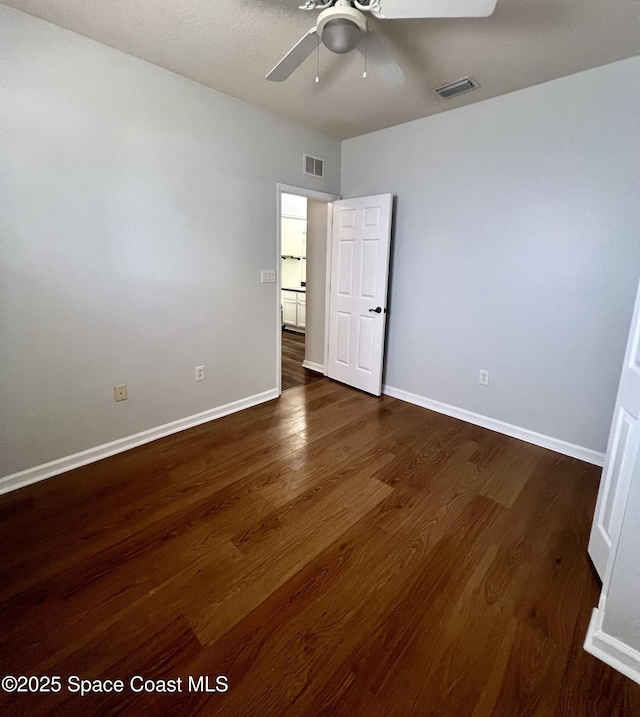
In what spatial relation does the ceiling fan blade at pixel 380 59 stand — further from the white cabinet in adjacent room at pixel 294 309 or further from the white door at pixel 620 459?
the white cabinet in adjacent room at pixel 294 309

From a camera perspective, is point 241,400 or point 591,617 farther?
point 241,400

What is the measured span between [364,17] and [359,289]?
235 cm

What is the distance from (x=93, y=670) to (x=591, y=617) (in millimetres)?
1877

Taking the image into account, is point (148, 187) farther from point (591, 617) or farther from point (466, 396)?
point (591, 617)

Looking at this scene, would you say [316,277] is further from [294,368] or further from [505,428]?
[505,428]

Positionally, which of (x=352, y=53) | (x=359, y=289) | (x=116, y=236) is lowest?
(x=359, y=289)

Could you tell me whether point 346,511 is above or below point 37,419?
below

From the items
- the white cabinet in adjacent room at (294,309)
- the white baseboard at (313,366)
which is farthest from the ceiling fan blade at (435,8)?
the white cabinet in adjacent room at (294,309)

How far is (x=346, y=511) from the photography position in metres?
2.01

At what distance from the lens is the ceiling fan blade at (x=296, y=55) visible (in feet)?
5.13

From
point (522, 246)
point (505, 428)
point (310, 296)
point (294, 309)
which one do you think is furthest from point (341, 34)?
point (294, 309)

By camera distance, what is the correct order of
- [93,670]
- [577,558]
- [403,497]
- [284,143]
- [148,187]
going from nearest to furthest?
1. [93,670]
2. [577,558]
3. [403,497]
4. [148,187]
5. [284,143]

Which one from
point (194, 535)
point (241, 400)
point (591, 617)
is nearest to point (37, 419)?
point (194, 535)

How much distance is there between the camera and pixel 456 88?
2561mm
